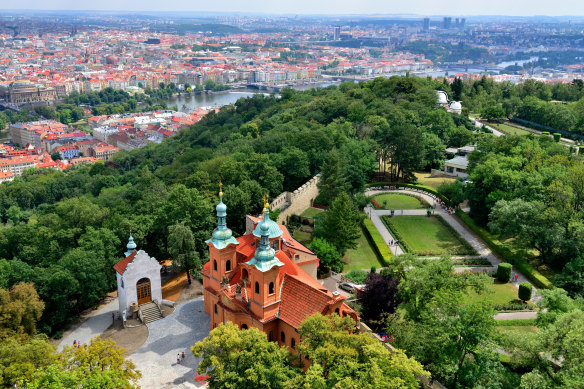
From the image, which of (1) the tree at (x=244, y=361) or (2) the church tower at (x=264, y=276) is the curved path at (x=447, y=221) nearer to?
(2) the church tower at (x=264, y=276)

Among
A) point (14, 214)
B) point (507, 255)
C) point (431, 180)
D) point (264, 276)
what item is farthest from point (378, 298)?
point (14, 214)

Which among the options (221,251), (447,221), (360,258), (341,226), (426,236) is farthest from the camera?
(447,221)

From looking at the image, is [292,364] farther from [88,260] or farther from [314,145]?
[314,145]

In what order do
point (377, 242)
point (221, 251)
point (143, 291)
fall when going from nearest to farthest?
1. point (221, 251)
2. point (143, 291)
3. point (377, 242)

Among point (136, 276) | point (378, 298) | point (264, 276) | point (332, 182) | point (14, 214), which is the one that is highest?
point (264, 276)

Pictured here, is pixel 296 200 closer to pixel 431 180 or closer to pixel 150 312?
pixel 431 180

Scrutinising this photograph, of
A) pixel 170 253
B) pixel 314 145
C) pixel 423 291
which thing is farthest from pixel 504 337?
pixel 314 145

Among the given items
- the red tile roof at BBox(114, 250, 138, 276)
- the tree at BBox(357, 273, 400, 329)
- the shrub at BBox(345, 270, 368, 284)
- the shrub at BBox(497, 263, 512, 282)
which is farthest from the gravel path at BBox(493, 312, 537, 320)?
the red tile roof at BBox(114, 250, 138, 276)
